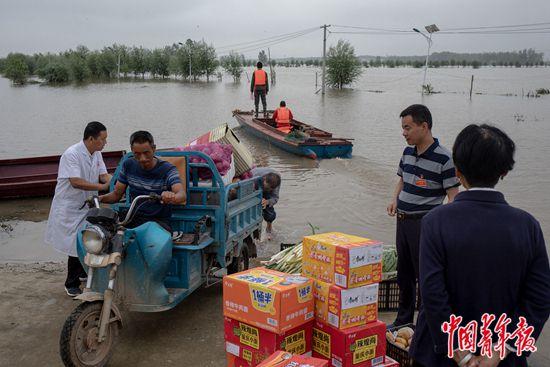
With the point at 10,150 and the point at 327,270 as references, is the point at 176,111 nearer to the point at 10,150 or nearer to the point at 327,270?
the point at 10,150

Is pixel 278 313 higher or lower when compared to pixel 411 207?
lower

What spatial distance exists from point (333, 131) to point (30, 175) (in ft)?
47.3

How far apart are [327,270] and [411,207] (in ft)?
4.00

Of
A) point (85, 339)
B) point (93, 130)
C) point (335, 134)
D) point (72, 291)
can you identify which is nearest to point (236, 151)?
point (93, 130)

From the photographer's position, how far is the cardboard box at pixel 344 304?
10.2 ft

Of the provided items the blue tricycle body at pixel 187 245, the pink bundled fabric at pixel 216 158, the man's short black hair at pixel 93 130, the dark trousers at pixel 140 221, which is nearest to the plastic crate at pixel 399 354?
the blue tricycle body at pixel 187 245

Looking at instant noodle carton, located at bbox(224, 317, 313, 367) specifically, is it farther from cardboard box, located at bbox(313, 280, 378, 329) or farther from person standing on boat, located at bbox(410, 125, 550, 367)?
person standing on boat, located at bbox(410, 125, 550, 367)

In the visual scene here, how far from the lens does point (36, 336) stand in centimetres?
420

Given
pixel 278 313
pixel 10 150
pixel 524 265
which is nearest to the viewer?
pixel 524 265

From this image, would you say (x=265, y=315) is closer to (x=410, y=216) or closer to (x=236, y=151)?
(x=410, y=216)

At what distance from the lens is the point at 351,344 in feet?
10.2

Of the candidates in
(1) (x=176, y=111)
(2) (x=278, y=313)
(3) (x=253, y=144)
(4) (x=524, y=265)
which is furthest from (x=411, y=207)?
(1) (x=176, y=111)

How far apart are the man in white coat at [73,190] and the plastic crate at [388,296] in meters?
2.87

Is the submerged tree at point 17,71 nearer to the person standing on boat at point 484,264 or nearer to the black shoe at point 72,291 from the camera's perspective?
the black shoe at point 72,291
